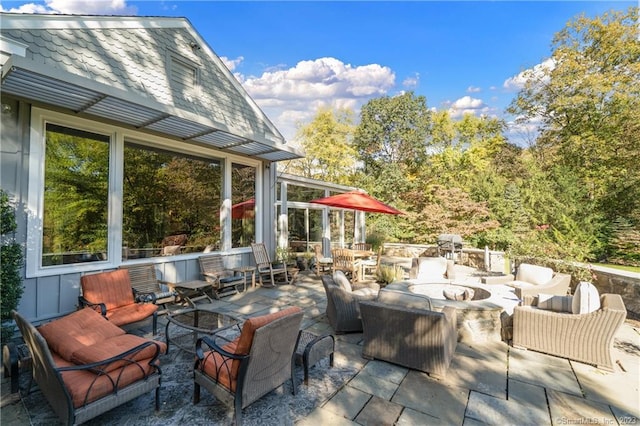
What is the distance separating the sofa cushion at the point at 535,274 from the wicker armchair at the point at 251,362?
5.60 m

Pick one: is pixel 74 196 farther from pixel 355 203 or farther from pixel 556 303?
pixel 556 303

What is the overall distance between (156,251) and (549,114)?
19227 millimetres

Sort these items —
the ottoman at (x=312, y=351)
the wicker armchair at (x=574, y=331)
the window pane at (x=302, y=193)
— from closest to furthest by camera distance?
the ottoman at (x=312, y=351) < the wicker armchair at (x=574, y=331) < the window pane at (x=302, y=193)

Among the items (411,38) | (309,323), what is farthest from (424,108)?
(309,323)

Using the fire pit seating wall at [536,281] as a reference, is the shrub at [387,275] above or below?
below

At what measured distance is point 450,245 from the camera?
1103cm

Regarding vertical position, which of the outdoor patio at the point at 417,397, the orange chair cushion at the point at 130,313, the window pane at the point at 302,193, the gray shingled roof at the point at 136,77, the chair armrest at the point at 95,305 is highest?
the gray shingled roof at the point at 136,77

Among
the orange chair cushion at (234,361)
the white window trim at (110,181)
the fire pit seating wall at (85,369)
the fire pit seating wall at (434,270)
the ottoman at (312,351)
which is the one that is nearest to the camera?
the fire pit seating wall at (85,369)

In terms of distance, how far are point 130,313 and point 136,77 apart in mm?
4034

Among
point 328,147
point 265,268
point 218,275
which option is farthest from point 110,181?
point 328,147

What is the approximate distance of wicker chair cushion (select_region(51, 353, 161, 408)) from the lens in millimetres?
2129

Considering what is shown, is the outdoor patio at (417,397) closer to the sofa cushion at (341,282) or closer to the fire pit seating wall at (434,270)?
the sofa cushion at (341,282)

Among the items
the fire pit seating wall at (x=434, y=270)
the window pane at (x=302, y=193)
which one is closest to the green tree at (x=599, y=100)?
the fire pit seating wall at (x=434, y=270)

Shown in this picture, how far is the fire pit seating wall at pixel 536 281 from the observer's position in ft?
15.9
